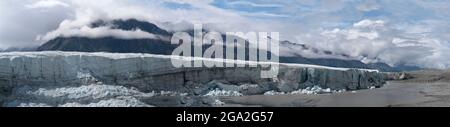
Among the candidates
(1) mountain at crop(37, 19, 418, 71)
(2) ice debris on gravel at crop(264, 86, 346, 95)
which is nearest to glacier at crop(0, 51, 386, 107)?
(2) ice debris on gravel at crop(264, 86, 346, 95)

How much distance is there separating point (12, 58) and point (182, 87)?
576cm

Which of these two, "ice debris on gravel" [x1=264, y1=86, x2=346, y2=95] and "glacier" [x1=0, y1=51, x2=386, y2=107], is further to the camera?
"ice debris on gravel" [x1=264, y1=86, x2=346, y2=95]

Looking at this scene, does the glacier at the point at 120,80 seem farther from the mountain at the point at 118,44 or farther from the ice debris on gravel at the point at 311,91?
the mountain at the point at 118,44

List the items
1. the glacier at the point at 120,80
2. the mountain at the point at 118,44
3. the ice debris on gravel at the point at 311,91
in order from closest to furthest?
the glacier at the point at 120,80, the ice debris on gravel at the point at 311,91, the mountain at the point at 118,44

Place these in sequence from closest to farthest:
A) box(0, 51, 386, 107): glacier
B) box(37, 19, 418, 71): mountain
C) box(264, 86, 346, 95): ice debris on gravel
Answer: box(0, 51, 386, 107): glacier, box(264, 86, 346, 95): ice debris on gravel, box(37, 19, 418, 71): mountain

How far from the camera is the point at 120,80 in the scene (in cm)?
1800

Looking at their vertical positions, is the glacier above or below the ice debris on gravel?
above

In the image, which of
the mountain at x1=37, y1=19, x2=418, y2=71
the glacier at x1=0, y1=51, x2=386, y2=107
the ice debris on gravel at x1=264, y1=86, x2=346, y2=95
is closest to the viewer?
the glacier at x1=0, y1=51, x2=386, y2=107

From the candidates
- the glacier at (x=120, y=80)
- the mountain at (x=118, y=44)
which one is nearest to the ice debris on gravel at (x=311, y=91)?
the glacier at (x=120, y=80)

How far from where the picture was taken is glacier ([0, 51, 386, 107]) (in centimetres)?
1534

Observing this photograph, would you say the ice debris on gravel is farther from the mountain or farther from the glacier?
the mountain

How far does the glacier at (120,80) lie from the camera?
15336mm

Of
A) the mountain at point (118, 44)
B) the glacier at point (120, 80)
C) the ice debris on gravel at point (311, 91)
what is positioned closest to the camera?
the glacier at point (120, 80)
